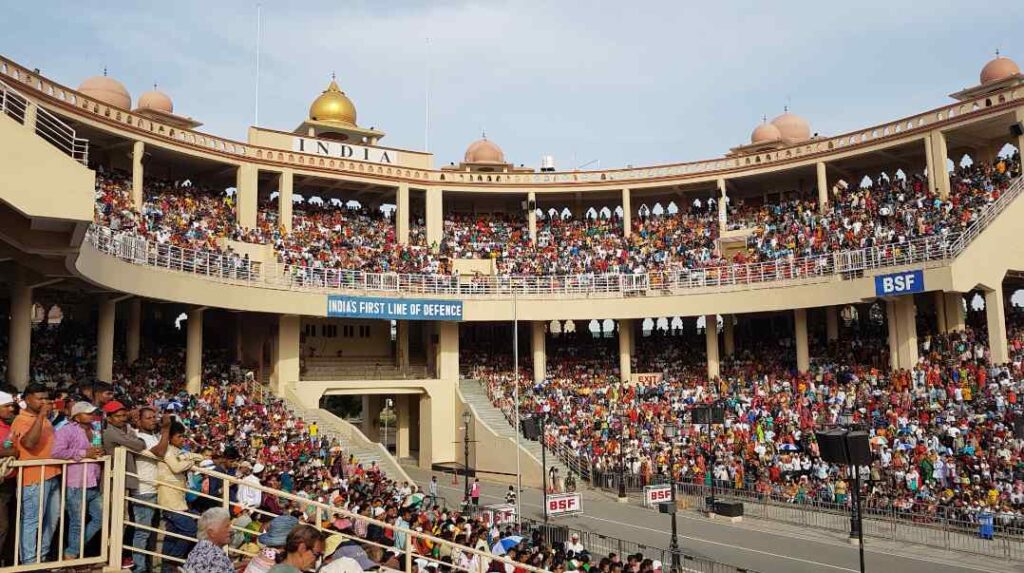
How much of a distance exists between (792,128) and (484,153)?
1650 cm

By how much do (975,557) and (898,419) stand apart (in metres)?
6.30

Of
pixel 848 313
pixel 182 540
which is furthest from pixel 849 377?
pixel 182 540

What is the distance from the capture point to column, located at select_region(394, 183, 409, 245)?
39.2 metres

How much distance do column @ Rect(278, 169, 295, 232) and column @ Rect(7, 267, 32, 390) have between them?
16.8m

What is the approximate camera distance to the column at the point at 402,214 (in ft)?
129

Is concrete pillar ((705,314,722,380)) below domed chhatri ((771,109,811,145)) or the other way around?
below

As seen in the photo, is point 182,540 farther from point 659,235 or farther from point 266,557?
point 659,235

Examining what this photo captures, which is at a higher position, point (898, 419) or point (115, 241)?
point (115, 241)

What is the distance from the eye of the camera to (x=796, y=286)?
31844 mm

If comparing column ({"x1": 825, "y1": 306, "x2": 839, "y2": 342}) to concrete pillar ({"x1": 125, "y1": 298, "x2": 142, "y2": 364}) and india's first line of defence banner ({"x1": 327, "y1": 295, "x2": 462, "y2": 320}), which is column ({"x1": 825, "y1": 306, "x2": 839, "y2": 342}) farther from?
concrete pillar ({"x1": 125, "y1": 298, "x2": 142, "y2": 364})

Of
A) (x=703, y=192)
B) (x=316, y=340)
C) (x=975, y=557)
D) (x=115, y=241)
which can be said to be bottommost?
(x=975, y=557)

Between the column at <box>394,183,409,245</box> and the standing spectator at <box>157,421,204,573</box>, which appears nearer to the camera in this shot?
the standing spectator at <box>157,421,204,573</box>

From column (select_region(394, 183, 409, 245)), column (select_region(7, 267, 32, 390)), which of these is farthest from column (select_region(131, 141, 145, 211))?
column (select_region(394, 183, 409, 245))

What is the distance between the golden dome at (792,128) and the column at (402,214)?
1999 cm
